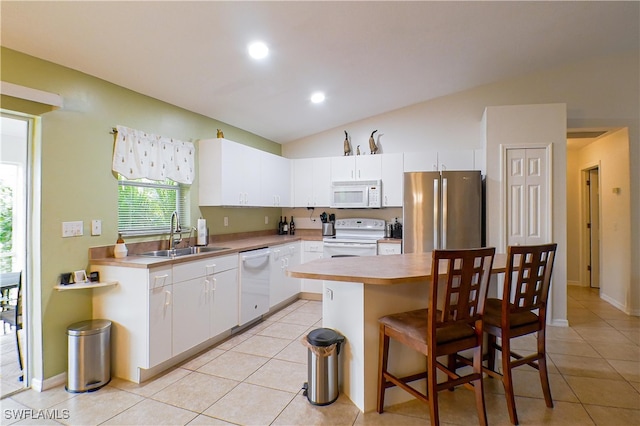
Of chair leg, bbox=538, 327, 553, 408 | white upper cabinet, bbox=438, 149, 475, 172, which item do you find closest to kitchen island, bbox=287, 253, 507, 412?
chair leg, bbox=538, 327, 553, 408

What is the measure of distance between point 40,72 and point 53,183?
802 millimetres

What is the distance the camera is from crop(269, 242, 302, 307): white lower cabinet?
4195mm

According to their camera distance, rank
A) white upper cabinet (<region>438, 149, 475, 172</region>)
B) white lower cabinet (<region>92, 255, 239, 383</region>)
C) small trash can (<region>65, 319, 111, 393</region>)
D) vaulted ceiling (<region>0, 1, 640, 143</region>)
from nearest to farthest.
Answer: vaulted ceiling (<region>0, 1, 640, 143</region>) → small trash can (<region>65, 319, 111, 393</region>) → white lower cabinet (<region>92, 255, 239, 383</region>) → white upper cabinet (<region>438, 149, 475, 172</region>)

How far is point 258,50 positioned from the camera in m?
2.81

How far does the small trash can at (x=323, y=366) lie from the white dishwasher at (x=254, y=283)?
1.50 metres

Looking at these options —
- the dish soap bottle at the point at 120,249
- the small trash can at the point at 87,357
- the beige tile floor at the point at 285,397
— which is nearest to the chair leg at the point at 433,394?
the beige tile floor at the point at 285,397

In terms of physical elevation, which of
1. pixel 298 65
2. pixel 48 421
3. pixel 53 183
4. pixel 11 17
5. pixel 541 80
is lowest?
pixel 48 421

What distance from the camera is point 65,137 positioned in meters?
2.55

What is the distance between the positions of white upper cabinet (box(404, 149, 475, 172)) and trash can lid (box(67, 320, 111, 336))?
386cm

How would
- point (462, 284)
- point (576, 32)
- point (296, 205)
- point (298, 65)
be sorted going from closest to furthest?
point (462, 284)
point (298, 65)
point (576, 32)
point (296, 205)

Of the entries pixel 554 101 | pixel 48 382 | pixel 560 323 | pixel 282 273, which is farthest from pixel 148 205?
pixel 554 101

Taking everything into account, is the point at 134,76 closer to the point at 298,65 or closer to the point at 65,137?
the point at 65,137

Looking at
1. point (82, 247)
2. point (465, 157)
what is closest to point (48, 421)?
point (82, 247)

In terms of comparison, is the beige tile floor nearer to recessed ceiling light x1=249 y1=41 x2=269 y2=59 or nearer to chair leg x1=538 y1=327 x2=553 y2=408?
chair leg x1=538 y1=327 x2=553 y2=408
